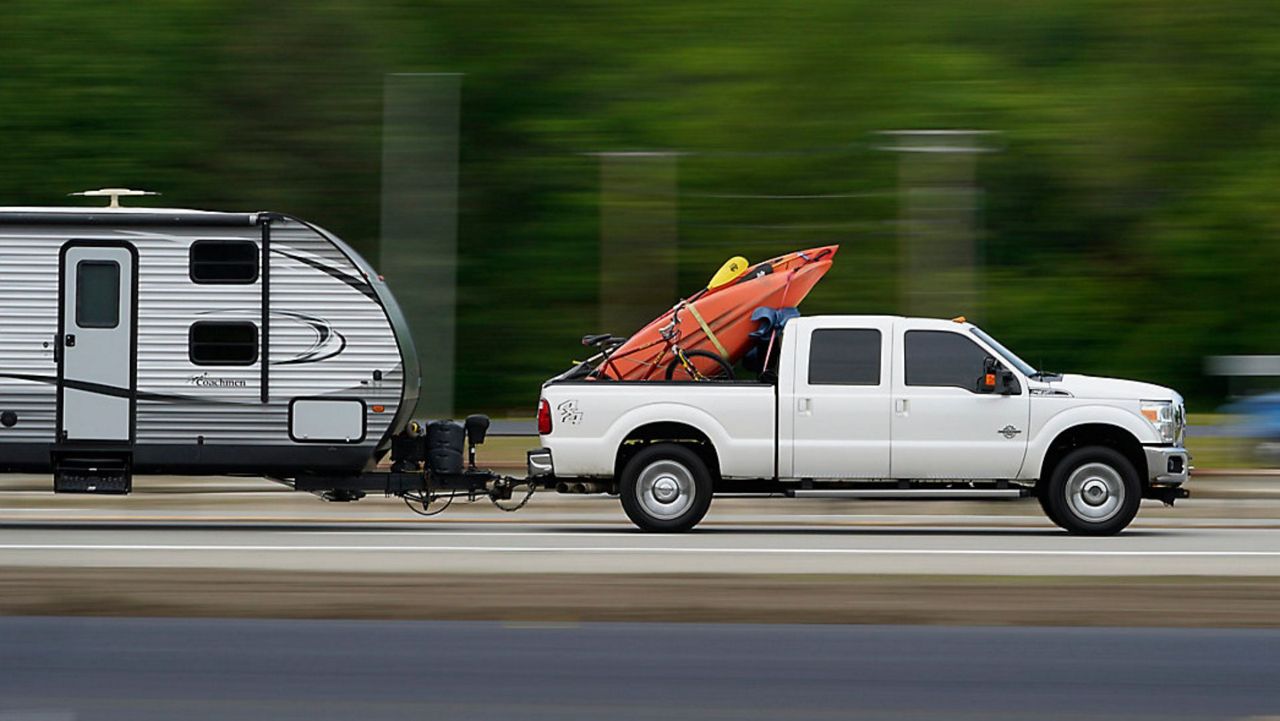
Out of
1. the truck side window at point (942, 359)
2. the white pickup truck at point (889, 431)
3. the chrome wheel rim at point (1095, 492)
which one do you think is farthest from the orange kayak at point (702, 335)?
the chrome wheel rim at point (1095, 492)

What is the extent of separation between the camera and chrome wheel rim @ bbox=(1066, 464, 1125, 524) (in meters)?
15.9

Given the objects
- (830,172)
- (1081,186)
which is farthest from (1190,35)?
(830,172)

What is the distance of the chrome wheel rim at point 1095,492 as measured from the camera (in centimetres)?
1591

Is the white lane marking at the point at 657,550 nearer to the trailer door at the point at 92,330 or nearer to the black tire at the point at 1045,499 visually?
the black tire at the point at 1045,499

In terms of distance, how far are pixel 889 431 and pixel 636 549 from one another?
2.55m

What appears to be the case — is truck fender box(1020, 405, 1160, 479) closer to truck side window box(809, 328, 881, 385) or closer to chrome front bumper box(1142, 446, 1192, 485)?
chrome front bumper box(1142, 446, 1192, 485)

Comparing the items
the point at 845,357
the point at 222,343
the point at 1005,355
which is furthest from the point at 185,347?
the point at 1005,355

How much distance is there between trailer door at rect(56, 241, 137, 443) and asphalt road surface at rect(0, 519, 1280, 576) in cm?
107

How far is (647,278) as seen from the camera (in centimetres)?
3055

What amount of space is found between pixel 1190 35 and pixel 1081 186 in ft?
10.7

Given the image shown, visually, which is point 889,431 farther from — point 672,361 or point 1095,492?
point 672,361

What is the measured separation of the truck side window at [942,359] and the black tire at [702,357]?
1.65 meters

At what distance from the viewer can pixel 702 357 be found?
661 inches

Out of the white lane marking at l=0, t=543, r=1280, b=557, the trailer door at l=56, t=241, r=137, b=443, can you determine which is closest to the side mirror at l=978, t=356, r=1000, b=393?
the white lane marking at l=0, t=543, r=1280, b=557
